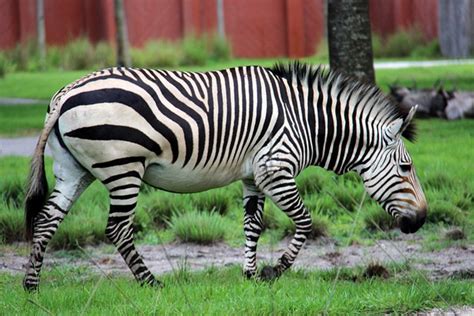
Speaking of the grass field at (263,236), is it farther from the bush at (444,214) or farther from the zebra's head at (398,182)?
the zebra's head at (398,182)

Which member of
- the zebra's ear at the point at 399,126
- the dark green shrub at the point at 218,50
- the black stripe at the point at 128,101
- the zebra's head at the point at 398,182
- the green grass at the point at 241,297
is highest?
the black stripe at the point at 128,101

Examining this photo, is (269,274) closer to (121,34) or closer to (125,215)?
(125,215)

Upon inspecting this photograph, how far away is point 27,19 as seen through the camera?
33656 millimetres

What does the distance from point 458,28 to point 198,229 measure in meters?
22.7

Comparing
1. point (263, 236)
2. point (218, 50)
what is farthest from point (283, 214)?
point (218, 50)

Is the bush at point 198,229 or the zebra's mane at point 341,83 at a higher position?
the zebra's mane at point 341,83

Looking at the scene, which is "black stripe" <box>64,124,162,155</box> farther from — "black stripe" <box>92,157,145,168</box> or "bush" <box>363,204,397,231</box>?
"bush" <box>363,204,397,231</box>

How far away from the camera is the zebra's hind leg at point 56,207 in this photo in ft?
22.8

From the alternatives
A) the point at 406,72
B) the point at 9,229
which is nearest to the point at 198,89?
the point at 9,229

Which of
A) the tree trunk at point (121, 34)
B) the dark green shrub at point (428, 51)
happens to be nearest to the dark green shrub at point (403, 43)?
the dark green shrub at point (428, 51)

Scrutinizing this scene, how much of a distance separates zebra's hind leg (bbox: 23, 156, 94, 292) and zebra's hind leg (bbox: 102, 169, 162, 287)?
29cm

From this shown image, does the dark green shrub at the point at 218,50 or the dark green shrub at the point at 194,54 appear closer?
the dark green shrub at the point at 194,54

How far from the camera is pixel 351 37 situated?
43.6ft

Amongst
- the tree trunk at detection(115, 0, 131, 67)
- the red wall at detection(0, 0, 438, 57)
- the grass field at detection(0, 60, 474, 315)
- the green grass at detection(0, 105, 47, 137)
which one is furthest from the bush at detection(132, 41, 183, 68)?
the grass field at detection(0, 60, 474, 315)
